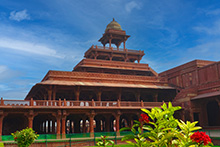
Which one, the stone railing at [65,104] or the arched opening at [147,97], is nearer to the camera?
the stone railing at [65,104]

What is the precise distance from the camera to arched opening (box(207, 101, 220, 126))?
29500 mm

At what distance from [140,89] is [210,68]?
29.4 ft

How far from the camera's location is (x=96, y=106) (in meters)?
26.6

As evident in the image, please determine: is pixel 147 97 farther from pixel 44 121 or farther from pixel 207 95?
pixel 44 121

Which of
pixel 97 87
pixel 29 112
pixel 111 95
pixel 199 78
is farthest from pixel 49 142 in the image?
pixel 199 78

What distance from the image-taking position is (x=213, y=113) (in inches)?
1177

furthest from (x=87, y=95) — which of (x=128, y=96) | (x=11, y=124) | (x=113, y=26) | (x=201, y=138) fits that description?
(x=201, y=138)

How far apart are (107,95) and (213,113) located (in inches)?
529

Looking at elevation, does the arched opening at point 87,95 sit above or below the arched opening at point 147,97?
above

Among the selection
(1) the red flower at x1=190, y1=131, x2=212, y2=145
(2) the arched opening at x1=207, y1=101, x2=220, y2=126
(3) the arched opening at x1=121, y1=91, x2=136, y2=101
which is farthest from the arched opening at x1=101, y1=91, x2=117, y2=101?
(1) the red flower at x1=190, y1=131, x2=212, y2=145

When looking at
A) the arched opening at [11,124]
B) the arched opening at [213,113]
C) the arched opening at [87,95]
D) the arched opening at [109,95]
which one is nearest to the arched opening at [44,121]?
the arched opening at [11,124]

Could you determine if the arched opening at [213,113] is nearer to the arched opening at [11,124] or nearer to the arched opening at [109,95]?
the arched opening at [109,95]

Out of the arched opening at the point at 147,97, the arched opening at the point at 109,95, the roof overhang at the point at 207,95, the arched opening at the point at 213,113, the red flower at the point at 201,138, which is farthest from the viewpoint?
the arched opening at the point at 147,97

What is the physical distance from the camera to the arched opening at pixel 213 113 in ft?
96.8
